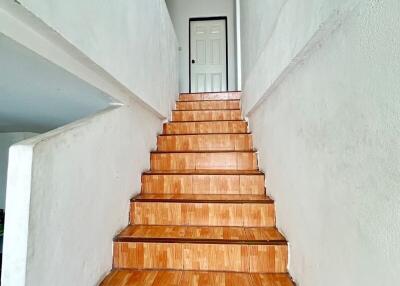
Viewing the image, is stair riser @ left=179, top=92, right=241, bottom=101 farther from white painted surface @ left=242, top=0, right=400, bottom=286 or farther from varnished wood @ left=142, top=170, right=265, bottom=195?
white painted surface @ left=242, top=0, right=400, bottom=286

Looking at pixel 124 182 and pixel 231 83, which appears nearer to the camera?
pixel 124 182

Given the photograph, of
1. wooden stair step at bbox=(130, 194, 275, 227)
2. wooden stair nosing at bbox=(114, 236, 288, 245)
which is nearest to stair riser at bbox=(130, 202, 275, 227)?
wooden stair step at bbox=(130, 194, 275, 227)

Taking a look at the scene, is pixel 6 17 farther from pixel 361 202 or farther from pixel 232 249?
pixel 232 249

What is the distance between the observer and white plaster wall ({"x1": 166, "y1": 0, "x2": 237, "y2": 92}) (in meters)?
5.32

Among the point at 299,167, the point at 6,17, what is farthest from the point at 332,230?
the point at 6,17

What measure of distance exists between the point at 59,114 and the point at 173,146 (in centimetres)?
106

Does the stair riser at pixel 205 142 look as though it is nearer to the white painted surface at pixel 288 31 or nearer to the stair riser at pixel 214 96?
the white painted surface at pixel 288 31

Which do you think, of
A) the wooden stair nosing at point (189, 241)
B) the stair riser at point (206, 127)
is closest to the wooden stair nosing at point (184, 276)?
the wooden stair nosing at point (189, 241)

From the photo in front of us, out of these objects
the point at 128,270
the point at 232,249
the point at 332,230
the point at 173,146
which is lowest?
the point at 128,270

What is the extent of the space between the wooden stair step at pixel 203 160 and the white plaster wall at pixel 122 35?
1.51 feet

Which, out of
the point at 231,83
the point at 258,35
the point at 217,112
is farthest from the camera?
the point at 231,83

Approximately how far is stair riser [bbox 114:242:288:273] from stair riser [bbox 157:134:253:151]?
122cm

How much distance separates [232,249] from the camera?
134 centimetres

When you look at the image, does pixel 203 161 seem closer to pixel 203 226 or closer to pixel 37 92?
pixel 203 226
